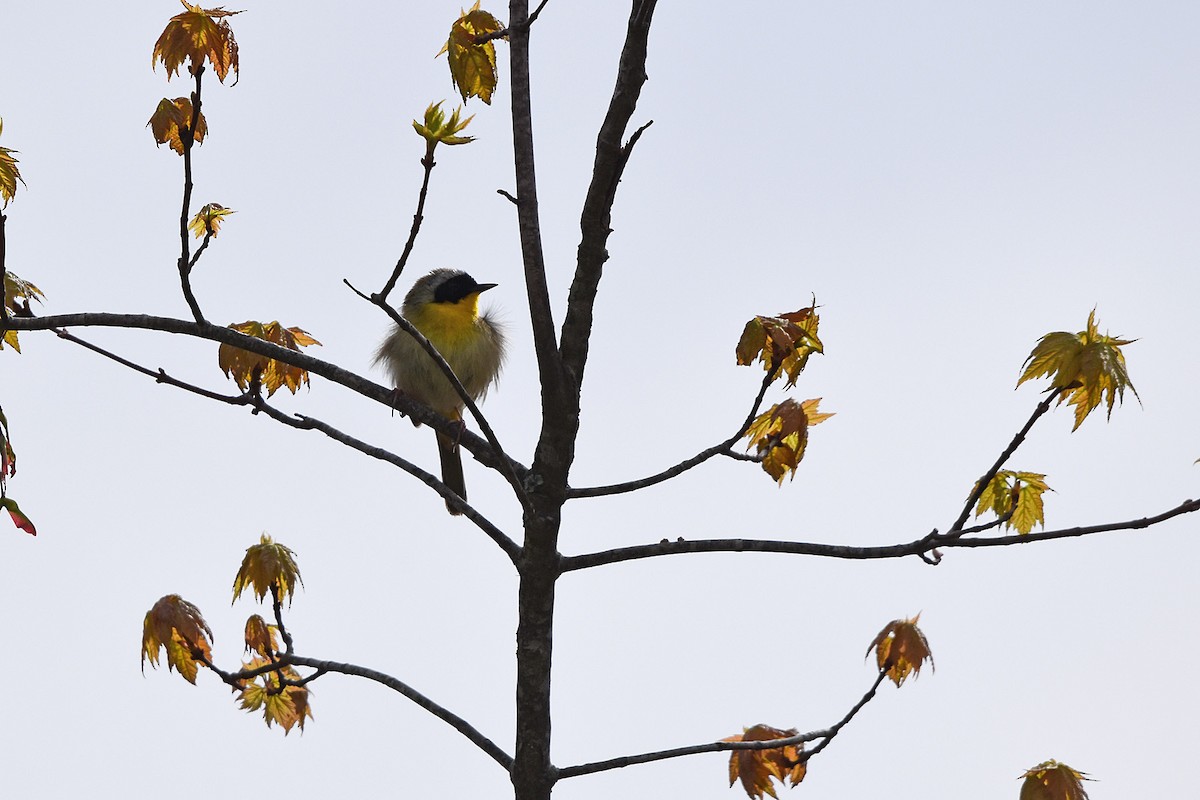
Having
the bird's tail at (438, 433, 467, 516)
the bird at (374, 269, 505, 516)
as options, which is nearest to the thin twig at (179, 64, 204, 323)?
the bird at (374, 269, 505, 516)

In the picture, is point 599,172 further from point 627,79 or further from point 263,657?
point 263,657

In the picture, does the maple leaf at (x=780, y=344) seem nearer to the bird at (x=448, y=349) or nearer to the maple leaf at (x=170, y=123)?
the maple leaf at (x=170, y=123)

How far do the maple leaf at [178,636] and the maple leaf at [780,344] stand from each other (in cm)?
200

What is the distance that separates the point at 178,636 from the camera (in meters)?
3.93

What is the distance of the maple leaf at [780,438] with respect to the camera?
379 cm

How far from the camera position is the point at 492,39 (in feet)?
11.7

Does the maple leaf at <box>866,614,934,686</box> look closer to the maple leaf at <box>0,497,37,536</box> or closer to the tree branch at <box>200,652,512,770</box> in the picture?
the tree branch at <box>200,652,512,770</box>

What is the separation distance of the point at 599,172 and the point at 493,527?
3.92 feet

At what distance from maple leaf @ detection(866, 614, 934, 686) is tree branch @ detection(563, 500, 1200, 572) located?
0.59m

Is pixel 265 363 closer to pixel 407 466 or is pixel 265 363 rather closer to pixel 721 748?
pixel 407 466

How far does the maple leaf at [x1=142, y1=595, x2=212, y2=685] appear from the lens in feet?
12.8

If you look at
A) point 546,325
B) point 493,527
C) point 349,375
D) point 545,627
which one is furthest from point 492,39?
point 545,627

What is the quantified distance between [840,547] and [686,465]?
1.72ft

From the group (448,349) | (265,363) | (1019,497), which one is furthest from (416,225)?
(448,349)
